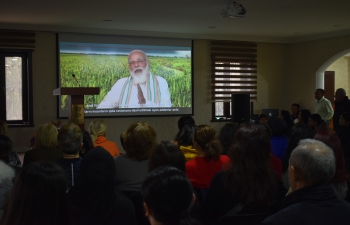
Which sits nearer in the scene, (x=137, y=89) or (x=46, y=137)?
(x=46, y=137)

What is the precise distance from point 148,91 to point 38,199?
7.87 metres

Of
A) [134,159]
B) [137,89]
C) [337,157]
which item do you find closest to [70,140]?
[134,159]

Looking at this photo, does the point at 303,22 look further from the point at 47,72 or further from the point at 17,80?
the point at 17,80

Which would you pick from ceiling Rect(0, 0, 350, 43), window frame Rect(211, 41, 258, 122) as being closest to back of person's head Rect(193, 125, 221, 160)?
ceiling Rect(0, 0, 350, 43)

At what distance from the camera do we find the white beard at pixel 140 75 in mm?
9172

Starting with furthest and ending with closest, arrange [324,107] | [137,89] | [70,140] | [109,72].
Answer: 1. [137,89]
2. [109,72]
3. [324,107]
4. [70,140]

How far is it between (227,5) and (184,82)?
3.33 m

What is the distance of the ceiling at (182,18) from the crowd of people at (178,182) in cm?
336

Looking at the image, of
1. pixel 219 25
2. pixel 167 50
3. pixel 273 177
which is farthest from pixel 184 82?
pixel 273 177

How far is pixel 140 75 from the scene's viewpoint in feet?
30.3

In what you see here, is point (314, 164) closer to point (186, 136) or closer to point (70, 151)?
point (70, 151)

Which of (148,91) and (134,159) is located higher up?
(148,91)

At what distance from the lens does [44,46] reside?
8500 mm

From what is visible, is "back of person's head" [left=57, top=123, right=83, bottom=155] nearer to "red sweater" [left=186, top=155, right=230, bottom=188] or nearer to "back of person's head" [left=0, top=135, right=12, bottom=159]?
"back of person's head" [left=0, top=135, right=12, bottom=159]
